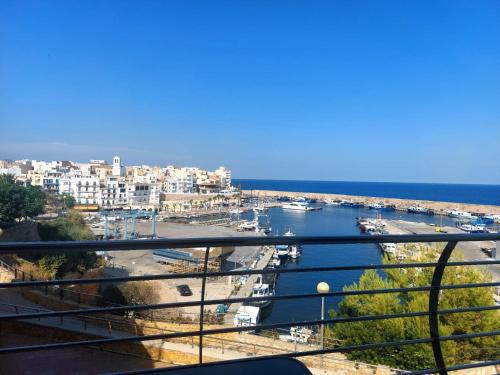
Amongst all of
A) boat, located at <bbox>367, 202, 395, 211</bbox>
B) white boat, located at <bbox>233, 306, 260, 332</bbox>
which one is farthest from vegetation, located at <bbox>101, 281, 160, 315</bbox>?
boat, located at <bbox>367, 202, 395, 211</bbox>

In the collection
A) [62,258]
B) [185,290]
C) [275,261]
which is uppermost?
[62,258]

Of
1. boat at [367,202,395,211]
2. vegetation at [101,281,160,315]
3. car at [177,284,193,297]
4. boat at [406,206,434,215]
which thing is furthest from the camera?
boat at [367,202,395,211]

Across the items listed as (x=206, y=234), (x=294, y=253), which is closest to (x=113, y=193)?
(x=206, y=234)

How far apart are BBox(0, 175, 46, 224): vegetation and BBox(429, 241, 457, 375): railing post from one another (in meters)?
31.5

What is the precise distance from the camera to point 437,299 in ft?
5.68

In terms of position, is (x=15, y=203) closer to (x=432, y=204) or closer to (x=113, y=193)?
(x=113, y=193)

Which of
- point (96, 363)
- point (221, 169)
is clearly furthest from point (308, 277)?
point (221, 169)

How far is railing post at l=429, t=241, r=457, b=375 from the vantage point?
1662 millimetres

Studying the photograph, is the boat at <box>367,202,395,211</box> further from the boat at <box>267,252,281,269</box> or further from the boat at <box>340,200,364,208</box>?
the boat at <box>267,252,281,269</box>

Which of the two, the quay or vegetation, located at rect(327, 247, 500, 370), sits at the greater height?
vegetation, located at rect(327, 247, 500, 370)

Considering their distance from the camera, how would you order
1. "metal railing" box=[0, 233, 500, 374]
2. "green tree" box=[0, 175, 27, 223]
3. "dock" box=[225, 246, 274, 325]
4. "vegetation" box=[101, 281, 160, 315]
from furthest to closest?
"green tree" box=[0, 175, 27, 223] < "vegetation" box=[101, 281, 160, 315] < "dock" box=[225, 246, 274, 325] < "metal railing" box=[0, 233, 500, 374]

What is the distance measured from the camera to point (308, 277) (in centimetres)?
2406

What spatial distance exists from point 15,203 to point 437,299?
1288 inches

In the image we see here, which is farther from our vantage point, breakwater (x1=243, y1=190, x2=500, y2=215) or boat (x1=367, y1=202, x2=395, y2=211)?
boat (x1=367, y1=202, x2=395, y2=211)
